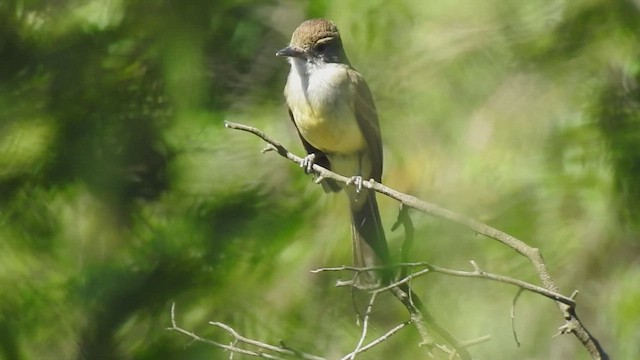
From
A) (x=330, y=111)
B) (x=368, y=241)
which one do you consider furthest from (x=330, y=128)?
(x=368, y=241)

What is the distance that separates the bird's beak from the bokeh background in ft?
2.74

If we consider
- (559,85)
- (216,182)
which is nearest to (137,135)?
(216,182)

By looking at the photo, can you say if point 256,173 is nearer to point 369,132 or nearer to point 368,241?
point 368,241

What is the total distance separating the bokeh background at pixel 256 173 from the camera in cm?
192

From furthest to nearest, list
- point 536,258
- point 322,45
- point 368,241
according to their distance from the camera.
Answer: point 322,45, point 368,241, point 536,258

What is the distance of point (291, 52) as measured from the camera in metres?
3.29

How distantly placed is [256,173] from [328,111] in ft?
5.13

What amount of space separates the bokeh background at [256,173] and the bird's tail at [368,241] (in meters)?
0.06

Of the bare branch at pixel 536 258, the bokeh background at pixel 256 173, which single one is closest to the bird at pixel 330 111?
A: the bokeh background at pixel 256 173

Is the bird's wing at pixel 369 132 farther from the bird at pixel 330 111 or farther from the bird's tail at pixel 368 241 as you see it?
the bird's tail at pixel 368 241

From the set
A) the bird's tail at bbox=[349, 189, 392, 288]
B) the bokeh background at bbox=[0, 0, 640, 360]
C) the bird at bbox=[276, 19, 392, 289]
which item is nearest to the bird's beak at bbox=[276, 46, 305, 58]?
the bird at bbox=[276, 19, 392, 289]

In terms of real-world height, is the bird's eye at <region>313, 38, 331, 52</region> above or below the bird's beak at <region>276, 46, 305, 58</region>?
above

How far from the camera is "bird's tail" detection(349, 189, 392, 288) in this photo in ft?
5.81

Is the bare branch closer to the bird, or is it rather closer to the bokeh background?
the bokeh background
